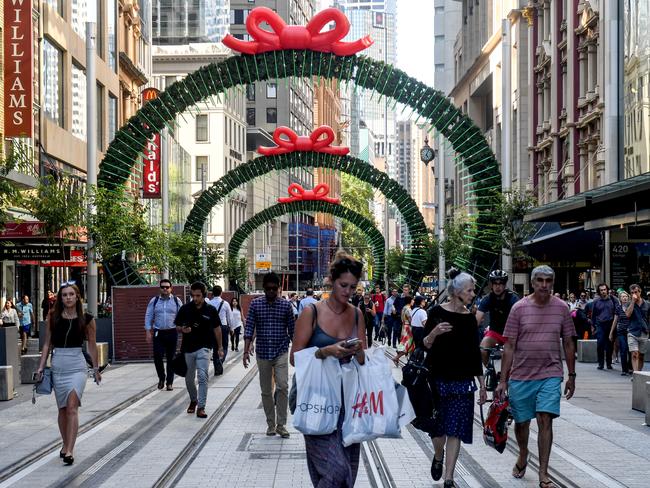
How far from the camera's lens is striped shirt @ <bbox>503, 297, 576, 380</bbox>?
988 centimetres

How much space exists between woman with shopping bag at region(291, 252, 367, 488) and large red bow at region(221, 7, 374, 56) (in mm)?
17013

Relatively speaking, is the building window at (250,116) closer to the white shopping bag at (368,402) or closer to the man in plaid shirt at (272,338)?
the man in plaid shirt at (272,338)

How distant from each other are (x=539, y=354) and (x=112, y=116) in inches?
1762

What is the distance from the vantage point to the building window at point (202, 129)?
9431cm

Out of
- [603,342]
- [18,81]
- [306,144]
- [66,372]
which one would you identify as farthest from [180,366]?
[306,144]

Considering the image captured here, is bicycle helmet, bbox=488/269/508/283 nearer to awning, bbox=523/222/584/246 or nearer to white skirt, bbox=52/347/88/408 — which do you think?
white skirt, bbox=52/347/88/408

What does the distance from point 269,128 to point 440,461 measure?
11789cm

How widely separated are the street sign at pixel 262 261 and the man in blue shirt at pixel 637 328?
7170cm

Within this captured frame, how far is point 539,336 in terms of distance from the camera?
32.4 feet

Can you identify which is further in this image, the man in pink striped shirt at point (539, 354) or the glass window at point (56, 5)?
the glass window at point (56, 5)

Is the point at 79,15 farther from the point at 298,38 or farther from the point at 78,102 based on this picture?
the point at 298,38

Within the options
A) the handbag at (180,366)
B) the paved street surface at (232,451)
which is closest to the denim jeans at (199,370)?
the handbag at (180,366)

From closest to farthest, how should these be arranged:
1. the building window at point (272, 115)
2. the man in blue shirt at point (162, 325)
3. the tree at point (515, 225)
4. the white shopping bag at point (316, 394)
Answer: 1. the white shopping bag at point (316, 394)
2. the man in blue shirt at point (162, 325)
3. the tree at point (515, 225)
4. the building window at point (272, 115)

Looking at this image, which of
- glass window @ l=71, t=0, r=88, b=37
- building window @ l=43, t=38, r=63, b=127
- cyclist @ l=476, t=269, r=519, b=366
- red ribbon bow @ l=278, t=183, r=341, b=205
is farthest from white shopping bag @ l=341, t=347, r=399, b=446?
red ribbon bow @ l=278, t=183, r=341, b=205
